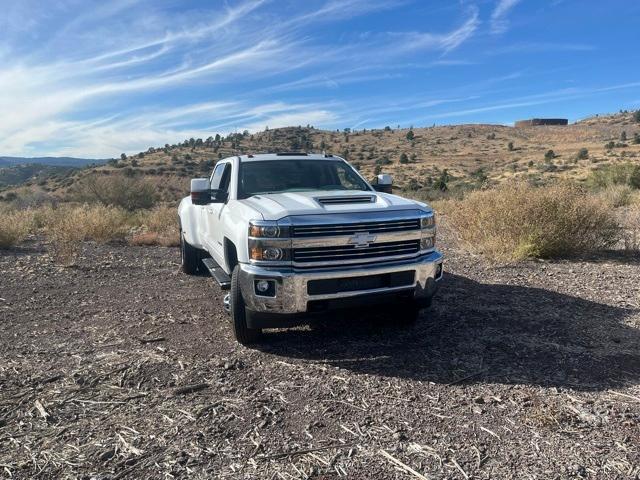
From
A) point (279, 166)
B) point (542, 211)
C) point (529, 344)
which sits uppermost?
point (279, 166)

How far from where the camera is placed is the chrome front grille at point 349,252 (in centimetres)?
452

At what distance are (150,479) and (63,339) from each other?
298 cm

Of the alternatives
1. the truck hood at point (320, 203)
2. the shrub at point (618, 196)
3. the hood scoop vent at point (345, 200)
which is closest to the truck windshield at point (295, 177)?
the truck hood at point (320, 203)

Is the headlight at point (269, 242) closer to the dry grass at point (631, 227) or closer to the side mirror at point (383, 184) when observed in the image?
the side mirror at point (383, 184)

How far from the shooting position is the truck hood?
4617mm

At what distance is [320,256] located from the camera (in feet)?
15.0

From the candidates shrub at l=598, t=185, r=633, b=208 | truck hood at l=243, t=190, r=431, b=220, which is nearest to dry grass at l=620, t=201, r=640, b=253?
shrub at l=598, t=185, r=633, b=208

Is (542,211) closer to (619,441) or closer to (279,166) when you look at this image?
(279,166)

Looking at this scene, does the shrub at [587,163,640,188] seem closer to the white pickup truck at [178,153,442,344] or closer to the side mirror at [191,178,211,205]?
the white pickup truck at [178,153,442,344]

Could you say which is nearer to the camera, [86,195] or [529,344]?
[529,344]

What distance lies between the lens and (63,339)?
211 inches

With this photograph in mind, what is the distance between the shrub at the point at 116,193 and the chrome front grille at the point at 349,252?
20133 mm

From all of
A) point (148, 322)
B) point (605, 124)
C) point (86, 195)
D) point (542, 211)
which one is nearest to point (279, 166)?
point (148, 322)

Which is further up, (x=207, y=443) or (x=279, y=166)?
(x=279, y=166)
